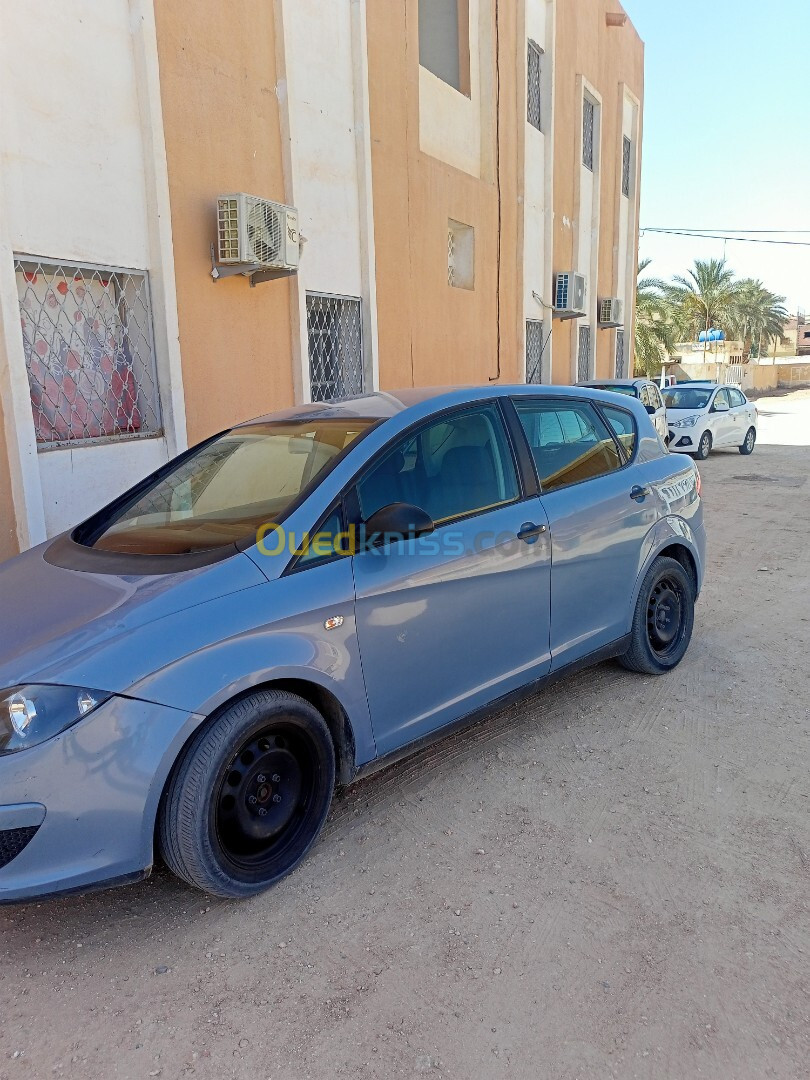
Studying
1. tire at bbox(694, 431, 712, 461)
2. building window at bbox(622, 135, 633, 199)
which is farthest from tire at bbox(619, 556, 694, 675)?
building window at bbox(622, 135, 633, 199)

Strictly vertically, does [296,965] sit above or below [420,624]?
below

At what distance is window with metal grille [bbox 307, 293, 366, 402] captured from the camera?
8.16 m

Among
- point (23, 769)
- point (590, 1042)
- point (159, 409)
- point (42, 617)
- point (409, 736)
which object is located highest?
point (159, 409)

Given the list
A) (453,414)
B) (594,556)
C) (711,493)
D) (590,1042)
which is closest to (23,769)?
(590,1042)

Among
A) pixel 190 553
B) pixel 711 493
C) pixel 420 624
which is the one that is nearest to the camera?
pixel 190 553

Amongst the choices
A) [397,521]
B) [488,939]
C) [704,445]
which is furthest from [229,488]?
[704,445]

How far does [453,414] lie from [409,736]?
138cm

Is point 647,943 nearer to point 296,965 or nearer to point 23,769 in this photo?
point 296,965

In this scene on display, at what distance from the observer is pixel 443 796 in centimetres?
327

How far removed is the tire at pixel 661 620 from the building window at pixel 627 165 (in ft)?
58.1

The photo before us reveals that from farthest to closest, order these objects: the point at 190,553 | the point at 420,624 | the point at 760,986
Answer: the point at 420,624 < the point at 190,553 < the point at 760,986

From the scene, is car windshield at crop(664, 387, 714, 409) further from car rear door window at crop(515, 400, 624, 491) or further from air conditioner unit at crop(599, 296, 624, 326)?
car rear door window at crop(515, 400, 624, 491)

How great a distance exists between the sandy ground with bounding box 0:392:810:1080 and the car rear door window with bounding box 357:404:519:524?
3.93 ft

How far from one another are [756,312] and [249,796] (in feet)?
144
